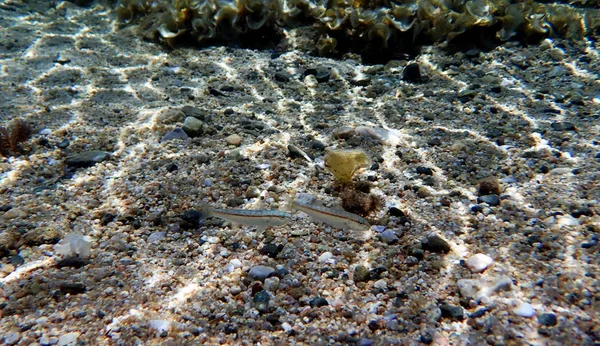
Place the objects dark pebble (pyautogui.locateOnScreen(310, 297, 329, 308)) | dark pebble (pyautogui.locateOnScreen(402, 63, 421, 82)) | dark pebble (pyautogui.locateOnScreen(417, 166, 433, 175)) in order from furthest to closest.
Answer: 1. dark pebble (pyautogui.locateOnScreen(402, 63, 421, 82))
2. dark pebble (pyautogui.locateOnScreen(417, 166, 433, 175))
3. dark pebble (pyautogui.locateOnScreen(310, 297, 329, 308))

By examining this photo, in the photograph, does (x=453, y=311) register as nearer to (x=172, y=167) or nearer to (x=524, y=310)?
(x=524, y=310)

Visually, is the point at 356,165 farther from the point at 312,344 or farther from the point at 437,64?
the point at 437,64

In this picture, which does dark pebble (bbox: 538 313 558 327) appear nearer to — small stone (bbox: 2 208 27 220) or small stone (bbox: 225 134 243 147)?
small stone (bbox: 225 134 243 147)

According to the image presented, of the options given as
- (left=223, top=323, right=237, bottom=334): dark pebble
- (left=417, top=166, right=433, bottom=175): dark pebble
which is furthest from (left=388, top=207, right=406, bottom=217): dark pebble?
(left=223, top=323, right=237, bottom=334): dark pebble

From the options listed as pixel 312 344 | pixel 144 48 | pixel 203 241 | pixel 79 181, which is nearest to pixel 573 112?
pixel 312 344

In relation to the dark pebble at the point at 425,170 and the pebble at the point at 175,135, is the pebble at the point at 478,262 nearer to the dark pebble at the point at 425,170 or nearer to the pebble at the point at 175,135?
the dark pebble at the point at 425,170

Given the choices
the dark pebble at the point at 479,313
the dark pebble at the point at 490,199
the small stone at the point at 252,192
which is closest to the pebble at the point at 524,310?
the dark pebble at the point at 479,313
